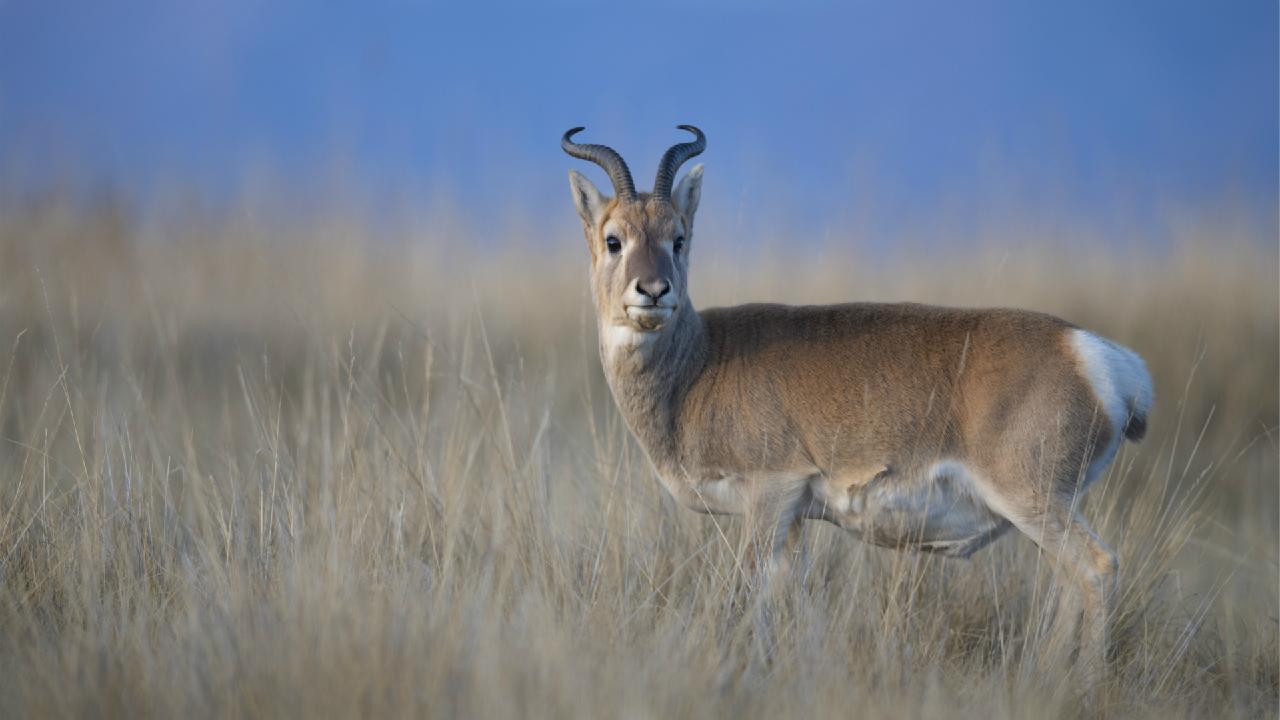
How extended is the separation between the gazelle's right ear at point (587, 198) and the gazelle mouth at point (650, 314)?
75 cm

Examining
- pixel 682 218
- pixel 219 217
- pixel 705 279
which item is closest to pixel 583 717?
pixel 682 218

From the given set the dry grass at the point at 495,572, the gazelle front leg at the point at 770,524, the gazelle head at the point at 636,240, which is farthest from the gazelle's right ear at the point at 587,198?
the gazelle front leg at the point at 770,524

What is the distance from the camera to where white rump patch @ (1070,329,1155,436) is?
5492 millimetres

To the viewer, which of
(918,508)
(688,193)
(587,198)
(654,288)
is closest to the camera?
(654,288)

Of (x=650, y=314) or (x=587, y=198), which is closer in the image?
(x=650, y=314)

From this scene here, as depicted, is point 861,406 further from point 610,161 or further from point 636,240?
point 610,161

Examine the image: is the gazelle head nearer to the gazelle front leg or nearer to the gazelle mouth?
the gazelle mouth

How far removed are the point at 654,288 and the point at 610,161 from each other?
0.93 m

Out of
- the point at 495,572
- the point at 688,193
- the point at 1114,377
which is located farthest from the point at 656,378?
the point at 1114,377

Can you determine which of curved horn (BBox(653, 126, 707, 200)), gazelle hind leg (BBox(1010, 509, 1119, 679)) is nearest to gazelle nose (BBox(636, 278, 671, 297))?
curved horn (BBox(653, 126, 707, 200))

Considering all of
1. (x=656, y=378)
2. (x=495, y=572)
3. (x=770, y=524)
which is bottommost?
(x=495, y=572)

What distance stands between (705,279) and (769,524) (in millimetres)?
6707

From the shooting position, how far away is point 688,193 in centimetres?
633

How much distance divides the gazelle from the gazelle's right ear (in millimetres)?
12
